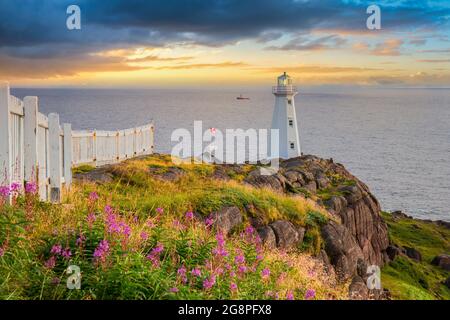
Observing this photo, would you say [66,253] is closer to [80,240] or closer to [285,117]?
[80,240]

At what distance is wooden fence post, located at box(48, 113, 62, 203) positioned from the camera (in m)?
11.9

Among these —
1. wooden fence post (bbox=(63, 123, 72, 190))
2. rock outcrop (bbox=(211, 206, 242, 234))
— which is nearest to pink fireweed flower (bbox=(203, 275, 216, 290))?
rock outcrop (bbox=(211, 206, 242, 234))

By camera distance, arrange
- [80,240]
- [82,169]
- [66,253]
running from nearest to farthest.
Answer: [66,253] < [80,240] < [82,169]

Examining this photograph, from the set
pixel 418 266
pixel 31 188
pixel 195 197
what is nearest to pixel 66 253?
pixel 31 188

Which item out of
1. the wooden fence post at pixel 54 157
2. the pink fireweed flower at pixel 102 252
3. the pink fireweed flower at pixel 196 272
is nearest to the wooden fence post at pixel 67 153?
the wooden fence post at pixel 54 157

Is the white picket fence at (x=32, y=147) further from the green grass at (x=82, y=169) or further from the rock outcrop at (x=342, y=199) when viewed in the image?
the rock outcrop at (x=342, y=199)

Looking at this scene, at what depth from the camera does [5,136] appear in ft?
30.3

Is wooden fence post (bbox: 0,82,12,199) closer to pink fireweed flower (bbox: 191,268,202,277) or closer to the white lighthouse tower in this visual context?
pink fireweed flower (bbox: 191,268,202,277)

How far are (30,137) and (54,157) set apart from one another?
1.70m

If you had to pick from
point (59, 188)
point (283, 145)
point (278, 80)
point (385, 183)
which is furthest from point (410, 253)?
point (385, 183)

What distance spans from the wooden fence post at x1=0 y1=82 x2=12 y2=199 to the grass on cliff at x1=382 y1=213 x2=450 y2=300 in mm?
17044

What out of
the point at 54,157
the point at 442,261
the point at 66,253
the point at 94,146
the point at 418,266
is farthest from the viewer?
the point at 442,261

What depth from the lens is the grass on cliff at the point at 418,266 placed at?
25.4m
